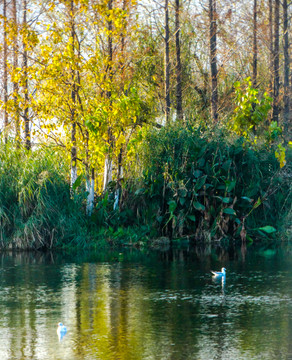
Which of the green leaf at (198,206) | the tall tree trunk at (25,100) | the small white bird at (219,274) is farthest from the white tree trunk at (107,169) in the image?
the small white bird at (219,274)

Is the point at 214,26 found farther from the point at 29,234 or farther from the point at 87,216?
the point at 29,234

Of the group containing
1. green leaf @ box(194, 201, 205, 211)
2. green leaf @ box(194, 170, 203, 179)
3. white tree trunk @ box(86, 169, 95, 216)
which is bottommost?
green leaf @ box(194, 201, 205, 211)

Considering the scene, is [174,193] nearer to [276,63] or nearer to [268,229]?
[268,229]

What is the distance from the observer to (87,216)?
22.2 metres

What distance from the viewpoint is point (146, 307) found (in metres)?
12.0

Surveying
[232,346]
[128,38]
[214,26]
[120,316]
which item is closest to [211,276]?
[120,316]

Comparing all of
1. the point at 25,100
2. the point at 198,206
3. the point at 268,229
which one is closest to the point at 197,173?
the point at 198,206

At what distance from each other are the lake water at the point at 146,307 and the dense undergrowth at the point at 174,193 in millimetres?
2768

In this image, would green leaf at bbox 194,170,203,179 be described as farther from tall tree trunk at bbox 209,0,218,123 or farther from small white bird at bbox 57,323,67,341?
small white bird at bbox 57,323,67,341

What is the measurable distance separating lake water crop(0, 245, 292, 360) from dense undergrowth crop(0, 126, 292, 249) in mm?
2768

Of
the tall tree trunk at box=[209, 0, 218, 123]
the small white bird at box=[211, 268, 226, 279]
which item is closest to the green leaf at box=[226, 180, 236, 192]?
the tall tree trunk at box=[209, 0, 218, 123]

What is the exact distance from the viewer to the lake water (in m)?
9.31

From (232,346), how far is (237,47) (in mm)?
24581

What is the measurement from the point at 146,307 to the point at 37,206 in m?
8.74
